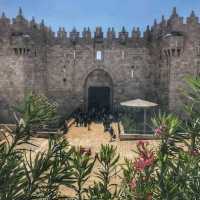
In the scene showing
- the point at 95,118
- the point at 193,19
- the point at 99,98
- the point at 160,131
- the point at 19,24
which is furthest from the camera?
the point at 99,98

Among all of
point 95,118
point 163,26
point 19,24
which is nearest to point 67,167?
point 95,118

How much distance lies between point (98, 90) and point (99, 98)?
0.87 metres

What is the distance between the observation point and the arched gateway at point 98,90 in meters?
30.4

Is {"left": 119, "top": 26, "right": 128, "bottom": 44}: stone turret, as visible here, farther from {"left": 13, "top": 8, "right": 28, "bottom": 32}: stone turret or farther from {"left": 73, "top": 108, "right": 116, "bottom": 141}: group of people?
{"left": 13, "top": 8, "right": 28, "bottom": 32}: stone turret

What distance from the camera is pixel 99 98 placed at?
100 ft

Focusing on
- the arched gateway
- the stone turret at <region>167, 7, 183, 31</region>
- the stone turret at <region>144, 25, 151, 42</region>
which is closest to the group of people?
the arched gateway

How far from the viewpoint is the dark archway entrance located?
100 ft

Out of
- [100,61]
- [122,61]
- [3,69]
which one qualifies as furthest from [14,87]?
[122,61]

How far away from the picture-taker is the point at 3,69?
2655 cm

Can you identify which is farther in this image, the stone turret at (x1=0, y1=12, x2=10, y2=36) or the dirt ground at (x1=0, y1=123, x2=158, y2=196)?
the stone turret at (x1=0, y1=12, x2=10, y2=36)

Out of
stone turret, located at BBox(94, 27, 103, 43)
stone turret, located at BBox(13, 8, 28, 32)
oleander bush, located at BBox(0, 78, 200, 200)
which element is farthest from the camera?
stone turret, located at BBox(94, 27, 103, 43)

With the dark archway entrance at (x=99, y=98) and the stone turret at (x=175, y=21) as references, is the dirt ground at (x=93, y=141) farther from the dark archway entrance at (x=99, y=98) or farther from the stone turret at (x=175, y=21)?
the stone turret at (x=175, y=21)

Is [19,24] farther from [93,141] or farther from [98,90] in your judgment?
[93,141]

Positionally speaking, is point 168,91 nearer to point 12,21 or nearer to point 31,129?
point 12,21
